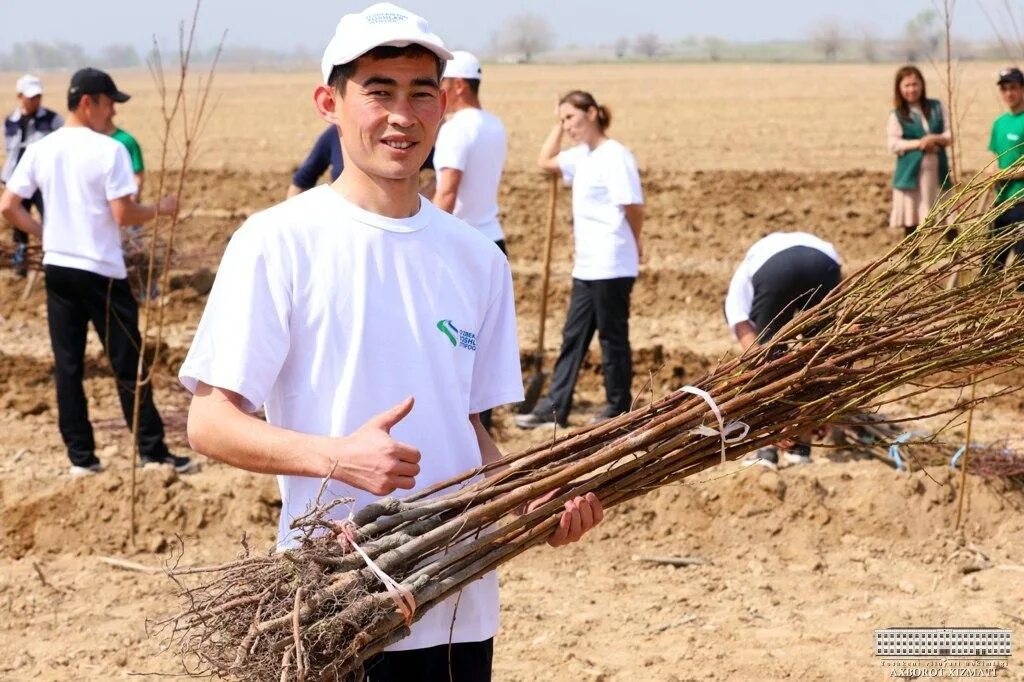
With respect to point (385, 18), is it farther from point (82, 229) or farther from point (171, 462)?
point (171, 462)

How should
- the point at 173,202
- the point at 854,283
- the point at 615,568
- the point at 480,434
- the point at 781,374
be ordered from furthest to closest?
1. the point at 173,202
2. the point at 615,568
3. the point at 854,283
4. the point at 781,374
5. the point at 480,434

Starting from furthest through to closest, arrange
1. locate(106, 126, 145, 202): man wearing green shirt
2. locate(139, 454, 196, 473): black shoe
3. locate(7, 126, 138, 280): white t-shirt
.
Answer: locate(106, 126, 145, 202): man wearing green shirt, locate(139, 454, 196, 473): black shoe, locate(7, 126, 138, 280): white t-shirt

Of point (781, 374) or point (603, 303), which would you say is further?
point (603, 303)

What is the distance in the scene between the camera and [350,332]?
2355mm

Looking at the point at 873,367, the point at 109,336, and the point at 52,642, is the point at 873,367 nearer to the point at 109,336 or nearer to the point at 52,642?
the point at 52,642

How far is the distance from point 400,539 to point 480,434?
1.20 ft

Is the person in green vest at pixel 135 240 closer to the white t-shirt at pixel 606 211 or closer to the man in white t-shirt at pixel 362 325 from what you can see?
the white t-shirt at pixel 606 211

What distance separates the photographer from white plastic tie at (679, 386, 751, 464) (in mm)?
2662

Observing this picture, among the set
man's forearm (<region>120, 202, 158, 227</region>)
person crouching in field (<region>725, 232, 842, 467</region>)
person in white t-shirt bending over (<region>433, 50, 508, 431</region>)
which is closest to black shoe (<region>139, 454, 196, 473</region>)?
man's forearm (<region>120, 202, 158, 227</region>)

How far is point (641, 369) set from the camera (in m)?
8.39

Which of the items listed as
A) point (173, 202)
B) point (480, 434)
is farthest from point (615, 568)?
point (480, 434)

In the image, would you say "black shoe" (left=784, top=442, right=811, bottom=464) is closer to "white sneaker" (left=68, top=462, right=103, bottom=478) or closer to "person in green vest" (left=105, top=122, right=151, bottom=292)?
"white sneaker" (left=68, top=462, right=103, bottom=478)

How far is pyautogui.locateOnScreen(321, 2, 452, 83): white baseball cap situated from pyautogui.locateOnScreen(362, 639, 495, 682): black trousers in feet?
3.50

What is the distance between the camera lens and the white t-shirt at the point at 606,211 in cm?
673
